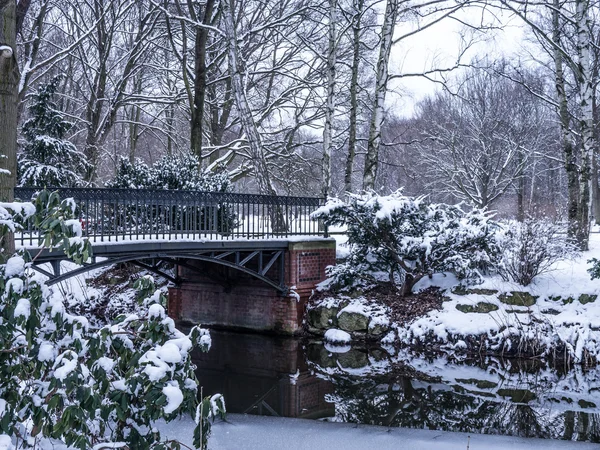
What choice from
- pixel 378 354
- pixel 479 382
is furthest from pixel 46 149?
pixel 479 382

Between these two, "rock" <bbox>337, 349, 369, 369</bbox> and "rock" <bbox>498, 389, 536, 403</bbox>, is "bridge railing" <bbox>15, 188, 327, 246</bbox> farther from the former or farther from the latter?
"rock" <bbox>498, 389, 536, 403</bbox>

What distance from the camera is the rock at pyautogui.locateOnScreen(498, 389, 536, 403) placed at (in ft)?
31.1

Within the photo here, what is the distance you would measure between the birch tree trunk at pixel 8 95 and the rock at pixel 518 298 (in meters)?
10.4

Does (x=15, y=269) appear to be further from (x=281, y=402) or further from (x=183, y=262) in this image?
(x=183, y=262)

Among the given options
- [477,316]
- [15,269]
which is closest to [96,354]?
[15,269]

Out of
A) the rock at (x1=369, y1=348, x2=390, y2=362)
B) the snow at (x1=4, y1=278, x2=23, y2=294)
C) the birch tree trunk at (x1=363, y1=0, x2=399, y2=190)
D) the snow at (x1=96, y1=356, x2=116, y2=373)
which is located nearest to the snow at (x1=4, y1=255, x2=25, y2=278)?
the snow at (x1=4, y1=278, x2=23, y2=294)

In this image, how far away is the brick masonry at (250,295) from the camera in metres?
15.2

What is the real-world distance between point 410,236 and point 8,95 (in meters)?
10.1

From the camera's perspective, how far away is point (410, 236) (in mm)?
14516

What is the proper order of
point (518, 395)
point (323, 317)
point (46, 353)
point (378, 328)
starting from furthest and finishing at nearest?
point (323, 317) → point (378, 328) → point (518, 395) → point (46, 353)

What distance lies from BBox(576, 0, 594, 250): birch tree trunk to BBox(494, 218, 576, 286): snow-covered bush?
4.52ft

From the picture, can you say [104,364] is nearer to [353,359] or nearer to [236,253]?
[353,359]

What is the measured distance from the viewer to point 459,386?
A: 1038 centimetres

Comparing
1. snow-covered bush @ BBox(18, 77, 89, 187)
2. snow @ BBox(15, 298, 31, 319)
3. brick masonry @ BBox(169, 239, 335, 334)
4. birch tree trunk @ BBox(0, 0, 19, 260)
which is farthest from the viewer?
snow-covered bush @ BBox(18, 77, 89, 187)
